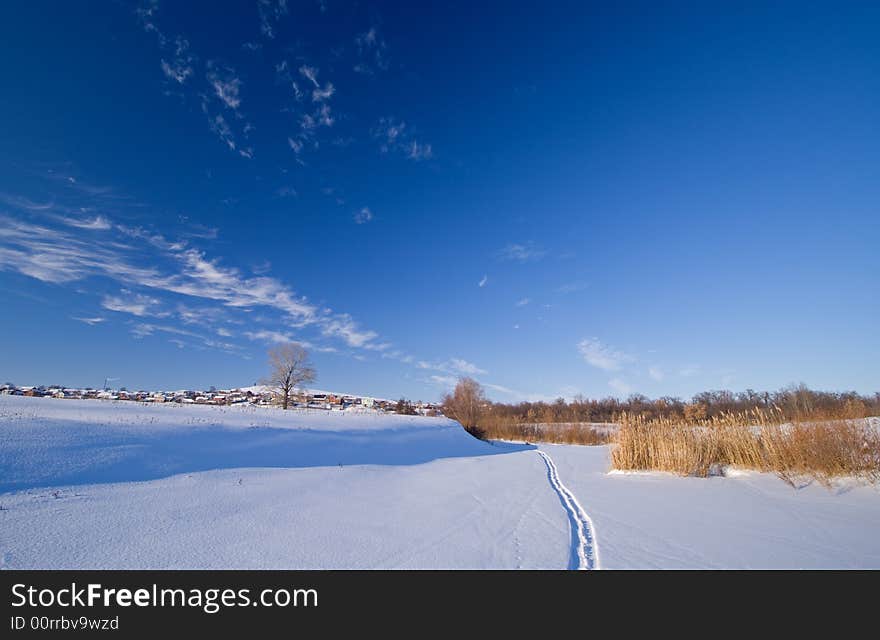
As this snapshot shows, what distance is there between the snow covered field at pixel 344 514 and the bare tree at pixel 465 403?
3375 centimetres

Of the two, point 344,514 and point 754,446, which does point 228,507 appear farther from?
point 754,446

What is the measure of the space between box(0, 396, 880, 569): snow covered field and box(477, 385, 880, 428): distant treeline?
7.16 ft

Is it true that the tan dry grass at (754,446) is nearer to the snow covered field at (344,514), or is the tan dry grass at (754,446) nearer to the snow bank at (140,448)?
the snow covered field at (344,514)

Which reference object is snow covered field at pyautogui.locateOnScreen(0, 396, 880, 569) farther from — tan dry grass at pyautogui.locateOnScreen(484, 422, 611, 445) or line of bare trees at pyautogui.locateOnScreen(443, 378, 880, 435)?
tan dry grass at pyautogui.locateOnScreen(484, 422, 611, 445)

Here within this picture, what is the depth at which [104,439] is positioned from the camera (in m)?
6.82

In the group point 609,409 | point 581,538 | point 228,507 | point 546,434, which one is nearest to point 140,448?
point 228,507

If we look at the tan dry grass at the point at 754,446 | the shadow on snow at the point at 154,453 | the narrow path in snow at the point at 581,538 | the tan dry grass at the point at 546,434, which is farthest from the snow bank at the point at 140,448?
the tan dry grass at the point at 546,434

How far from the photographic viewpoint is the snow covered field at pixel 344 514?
3.39 metres

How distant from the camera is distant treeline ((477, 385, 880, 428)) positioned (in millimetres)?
8891

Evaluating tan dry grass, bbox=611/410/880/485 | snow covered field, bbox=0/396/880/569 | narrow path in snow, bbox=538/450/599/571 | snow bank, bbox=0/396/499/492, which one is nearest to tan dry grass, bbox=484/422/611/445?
tan dry grass, bbox=611/410/880/485
